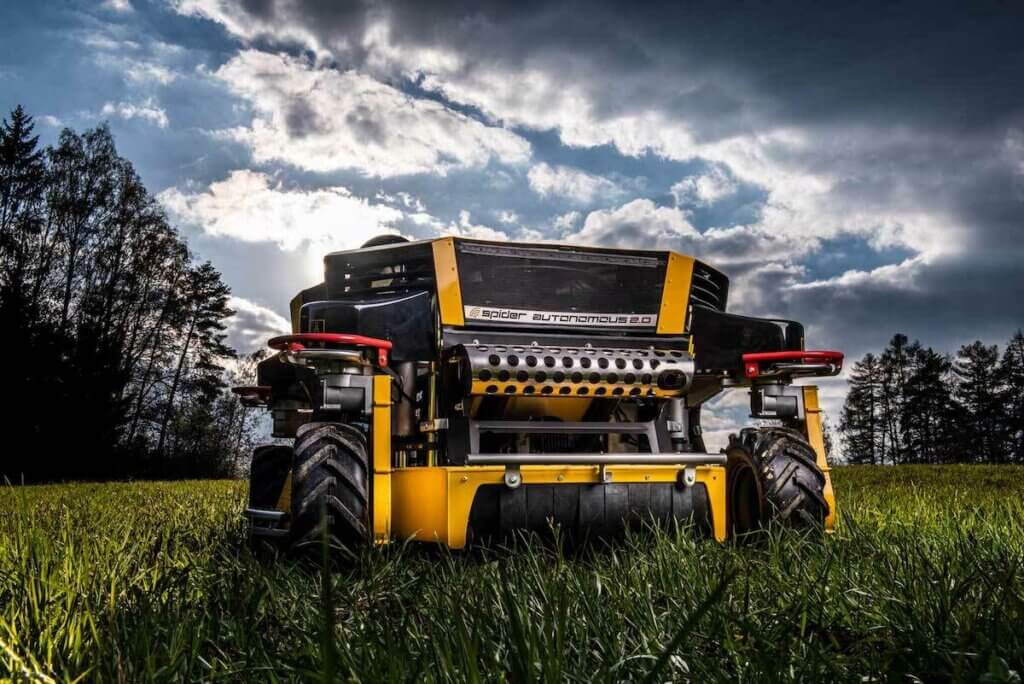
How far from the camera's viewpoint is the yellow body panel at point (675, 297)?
612 cm

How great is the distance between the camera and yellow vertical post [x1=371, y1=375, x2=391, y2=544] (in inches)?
193

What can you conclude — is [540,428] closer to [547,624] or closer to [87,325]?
[547,624]

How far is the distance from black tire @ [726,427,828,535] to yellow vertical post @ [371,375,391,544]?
2.04 meters

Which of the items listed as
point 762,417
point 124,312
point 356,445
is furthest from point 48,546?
point 124,312

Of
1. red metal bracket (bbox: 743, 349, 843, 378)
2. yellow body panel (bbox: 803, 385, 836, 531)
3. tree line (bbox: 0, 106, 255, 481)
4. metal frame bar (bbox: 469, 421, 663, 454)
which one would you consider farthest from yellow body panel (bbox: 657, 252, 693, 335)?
tree line (bbox: 0, 106, 255, 481)

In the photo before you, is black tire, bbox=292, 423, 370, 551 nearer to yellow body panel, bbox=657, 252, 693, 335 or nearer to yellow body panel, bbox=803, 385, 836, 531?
yellow body panel, bbox=657, 252, 693, 335

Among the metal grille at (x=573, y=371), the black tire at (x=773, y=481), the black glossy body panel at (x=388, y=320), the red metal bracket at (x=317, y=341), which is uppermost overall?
the black glossy body panel at (x=388, y=320)

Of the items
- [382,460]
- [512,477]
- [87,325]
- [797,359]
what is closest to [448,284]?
[382,460]

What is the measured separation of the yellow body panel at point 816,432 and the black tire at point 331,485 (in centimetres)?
297

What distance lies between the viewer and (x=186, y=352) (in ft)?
135

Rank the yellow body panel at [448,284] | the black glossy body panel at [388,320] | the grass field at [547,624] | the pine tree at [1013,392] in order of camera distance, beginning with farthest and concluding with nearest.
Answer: the pine tree at [1013,392], the yellow body panel at [448,284], the black glossy body panel at [388,320], the grass field at [547,624]

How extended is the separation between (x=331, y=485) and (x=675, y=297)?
9.09 ft

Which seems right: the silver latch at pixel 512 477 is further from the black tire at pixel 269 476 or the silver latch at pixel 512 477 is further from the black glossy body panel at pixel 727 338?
the black tire at pixel 269 476

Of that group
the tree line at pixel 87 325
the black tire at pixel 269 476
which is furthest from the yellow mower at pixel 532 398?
the tree line at pixel 87 325
